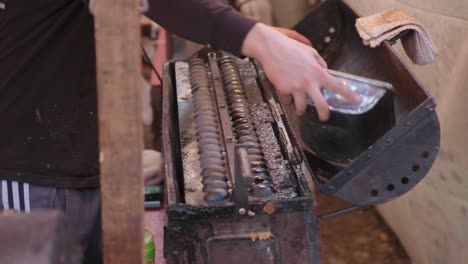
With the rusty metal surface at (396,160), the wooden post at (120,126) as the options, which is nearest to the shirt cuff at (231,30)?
the wooden post at (120,126)

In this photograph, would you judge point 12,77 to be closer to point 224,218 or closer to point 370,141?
point 224,218

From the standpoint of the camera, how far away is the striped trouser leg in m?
1.37

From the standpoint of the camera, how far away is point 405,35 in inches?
61.7

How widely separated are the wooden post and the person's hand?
0.96 feet

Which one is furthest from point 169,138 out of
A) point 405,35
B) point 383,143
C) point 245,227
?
point 405,35

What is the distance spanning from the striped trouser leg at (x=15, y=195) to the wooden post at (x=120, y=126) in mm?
399

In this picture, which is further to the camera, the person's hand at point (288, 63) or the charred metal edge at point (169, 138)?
the charred metal edge at point (169, 138)

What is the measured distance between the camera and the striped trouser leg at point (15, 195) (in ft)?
4.48

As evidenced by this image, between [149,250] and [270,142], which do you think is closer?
[270,142]

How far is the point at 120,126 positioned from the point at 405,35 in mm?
890

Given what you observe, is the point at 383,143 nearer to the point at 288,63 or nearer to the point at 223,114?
the point at 288,63

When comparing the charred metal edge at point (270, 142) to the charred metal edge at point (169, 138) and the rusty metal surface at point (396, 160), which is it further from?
the charred metal edge at point (169, 138)

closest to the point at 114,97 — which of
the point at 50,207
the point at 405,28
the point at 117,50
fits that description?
the point at 117,50

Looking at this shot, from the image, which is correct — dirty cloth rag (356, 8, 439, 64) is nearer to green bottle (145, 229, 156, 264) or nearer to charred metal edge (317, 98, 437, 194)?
charred metal edge (317, 98, 437, 194)
